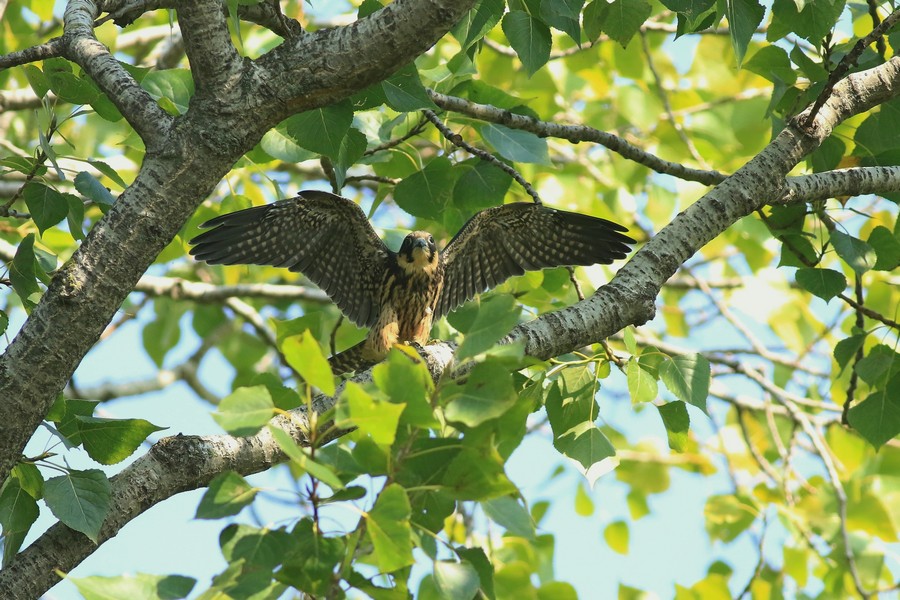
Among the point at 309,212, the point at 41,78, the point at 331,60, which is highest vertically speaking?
the point at 309,212

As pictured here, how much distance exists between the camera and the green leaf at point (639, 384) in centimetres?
299

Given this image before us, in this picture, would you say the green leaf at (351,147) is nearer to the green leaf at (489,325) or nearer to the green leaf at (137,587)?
the green leaf at (489,325)

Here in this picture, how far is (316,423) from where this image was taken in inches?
76.1

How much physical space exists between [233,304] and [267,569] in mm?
5068

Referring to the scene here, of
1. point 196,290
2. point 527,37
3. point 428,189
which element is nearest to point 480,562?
point 527,37

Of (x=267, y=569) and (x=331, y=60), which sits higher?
(x=331, y=60)

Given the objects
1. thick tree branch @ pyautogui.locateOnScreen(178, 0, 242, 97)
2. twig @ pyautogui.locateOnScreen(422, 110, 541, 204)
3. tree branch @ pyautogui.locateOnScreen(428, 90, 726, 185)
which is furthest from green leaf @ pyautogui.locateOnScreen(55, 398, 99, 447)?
tree branch @ pyautogui.locateOnScreen(428, 90, 726, 185)

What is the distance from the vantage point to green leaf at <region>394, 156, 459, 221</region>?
12.6ft

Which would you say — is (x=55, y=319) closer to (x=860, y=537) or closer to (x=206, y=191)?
(x=206, y=191)

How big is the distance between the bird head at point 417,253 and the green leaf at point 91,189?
7.65 ft

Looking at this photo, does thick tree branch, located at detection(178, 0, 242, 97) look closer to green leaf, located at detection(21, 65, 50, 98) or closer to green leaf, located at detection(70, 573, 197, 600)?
green leaf, located at detection(21, 65, 50, 98)

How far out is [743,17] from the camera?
9.63 feet

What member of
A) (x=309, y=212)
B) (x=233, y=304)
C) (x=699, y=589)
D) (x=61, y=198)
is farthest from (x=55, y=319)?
(x=233, y=304)

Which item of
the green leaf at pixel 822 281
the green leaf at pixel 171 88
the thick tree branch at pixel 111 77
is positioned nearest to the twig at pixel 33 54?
the thick tree branch at pixel 111 77
